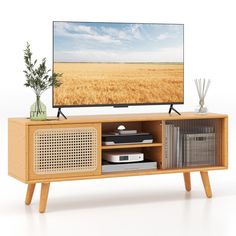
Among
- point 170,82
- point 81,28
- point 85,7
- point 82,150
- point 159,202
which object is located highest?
point 85,7

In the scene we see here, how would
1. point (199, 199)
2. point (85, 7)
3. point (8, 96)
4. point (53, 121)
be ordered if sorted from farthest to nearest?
1. point (8, 96)
2. point (85, 7)
3. point (199, 199)
4. point (53, 121)

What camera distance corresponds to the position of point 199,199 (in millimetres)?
6582

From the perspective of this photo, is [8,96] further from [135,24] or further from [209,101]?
[135,24]

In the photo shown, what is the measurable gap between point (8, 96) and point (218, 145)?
5.05 meters

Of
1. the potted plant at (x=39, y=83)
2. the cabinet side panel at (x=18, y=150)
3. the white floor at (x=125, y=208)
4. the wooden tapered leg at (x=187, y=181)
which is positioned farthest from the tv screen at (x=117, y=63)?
the white floor at (x=125, y=208)

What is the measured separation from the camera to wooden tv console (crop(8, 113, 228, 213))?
6.09 meters

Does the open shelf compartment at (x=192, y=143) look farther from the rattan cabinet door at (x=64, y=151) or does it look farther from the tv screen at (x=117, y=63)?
the rattan cabinet door at (x=64, y=151)

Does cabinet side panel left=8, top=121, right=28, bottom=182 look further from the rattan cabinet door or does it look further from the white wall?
the white wall

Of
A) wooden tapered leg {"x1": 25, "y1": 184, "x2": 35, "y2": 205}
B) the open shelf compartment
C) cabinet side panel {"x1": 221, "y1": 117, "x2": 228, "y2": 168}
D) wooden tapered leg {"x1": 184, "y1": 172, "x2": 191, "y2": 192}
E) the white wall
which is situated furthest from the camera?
the white wall

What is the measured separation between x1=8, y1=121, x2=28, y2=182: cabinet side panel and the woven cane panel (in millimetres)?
87

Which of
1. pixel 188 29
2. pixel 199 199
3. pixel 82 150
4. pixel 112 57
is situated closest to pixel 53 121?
pixel 82 150

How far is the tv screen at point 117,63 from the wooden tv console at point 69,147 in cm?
20

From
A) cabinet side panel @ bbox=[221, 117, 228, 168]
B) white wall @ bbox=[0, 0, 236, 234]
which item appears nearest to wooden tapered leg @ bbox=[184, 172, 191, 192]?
cabinet side panel @ bbox=[221, 117, 228, 168]

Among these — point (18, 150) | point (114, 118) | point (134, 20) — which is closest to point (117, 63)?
point (114, 118)
